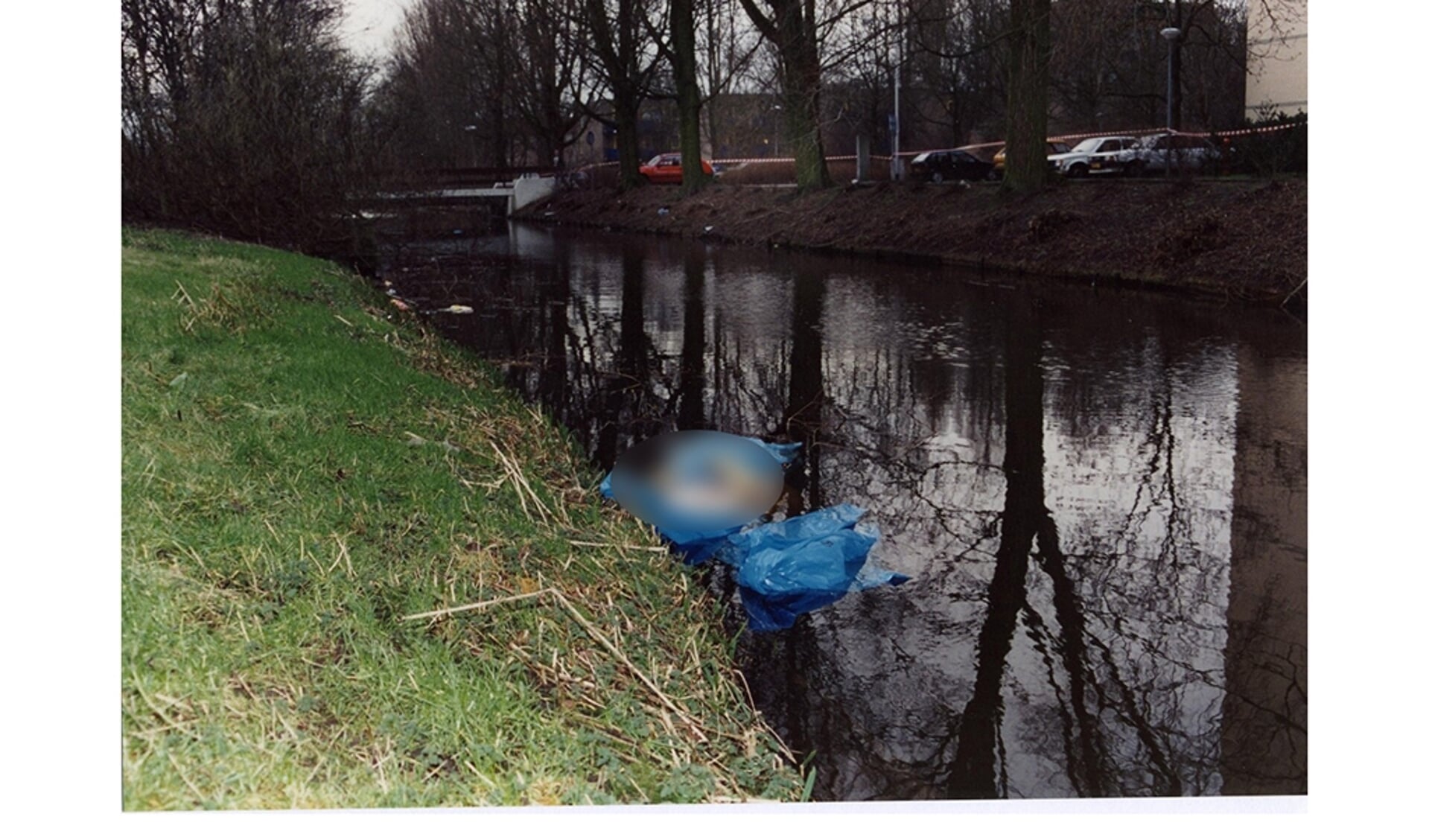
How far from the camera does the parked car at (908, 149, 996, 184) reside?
27.6 m

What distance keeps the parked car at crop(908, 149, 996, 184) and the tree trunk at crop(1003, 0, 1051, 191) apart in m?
9.44

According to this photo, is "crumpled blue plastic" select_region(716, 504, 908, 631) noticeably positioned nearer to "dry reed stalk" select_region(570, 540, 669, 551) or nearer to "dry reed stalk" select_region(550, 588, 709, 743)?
"dry reed stalk" select_region(570, 540, 669, 551)

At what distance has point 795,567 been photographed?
5.05 meters

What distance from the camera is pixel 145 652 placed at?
128 inches

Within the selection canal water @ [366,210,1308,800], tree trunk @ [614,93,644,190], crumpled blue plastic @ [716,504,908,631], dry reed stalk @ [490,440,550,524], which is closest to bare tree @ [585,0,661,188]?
tree trunk @ [614,93,644,190]

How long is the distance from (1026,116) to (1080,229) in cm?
255

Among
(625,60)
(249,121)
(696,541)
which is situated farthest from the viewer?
(625,60)

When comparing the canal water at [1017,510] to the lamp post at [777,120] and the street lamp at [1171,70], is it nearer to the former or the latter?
the street lamp at [1171,70]

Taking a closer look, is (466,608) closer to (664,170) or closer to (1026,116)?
(1026,116)

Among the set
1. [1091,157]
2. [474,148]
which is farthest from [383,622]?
[474,148]

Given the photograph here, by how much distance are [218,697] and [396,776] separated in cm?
46

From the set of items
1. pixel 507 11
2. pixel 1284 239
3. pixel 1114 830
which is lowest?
pixel 1114 830
